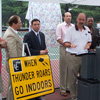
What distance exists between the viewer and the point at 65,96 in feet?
18.1

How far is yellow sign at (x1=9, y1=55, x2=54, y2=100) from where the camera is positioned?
3850 millimetres

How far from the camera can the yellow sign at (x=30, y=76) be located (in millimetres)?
3850

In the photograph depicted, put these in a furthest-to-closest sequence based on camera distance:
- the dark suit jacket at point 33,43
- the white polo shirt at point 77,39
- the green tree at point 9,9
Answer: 1. the green tree at point 9,9
2. the white polo shirt at point 77,39
3. the dark suit jacket at point 33,43

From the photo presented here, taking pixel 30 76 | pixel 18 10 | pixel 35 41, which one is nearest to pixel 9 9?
pixel 18 10

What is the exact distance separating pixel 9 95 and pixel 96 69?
1917 millimetres

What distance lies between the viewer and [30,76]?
4.07 meters

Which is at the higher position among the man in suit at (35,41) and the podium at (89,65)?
Answer: the man in suit at (35,41)

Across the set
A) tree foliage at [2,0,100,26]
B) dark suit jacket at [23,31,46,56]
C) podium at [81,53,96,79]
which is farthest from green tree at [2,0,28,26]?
podium at [81,53,96,79]

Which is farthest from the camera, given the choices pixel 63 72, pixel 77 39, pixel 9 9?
pixel 9 9

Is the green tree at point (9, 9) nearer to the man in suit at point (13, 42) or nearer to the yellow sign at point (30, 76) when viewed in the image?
the man in suit at point (13, 42)

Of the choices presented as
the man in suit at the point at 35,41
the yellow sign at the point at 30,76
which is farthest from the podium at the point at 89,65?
the man in suit at the point at 35,41

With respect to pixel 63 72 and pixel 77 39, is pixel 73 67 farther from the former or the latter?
pixel 63 72

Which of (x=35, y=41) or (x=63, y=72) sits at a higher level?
(x=35, y=41)

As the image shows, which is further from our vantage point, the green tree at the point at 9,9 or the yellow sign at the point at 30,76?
the green tree at the point at 9,9
